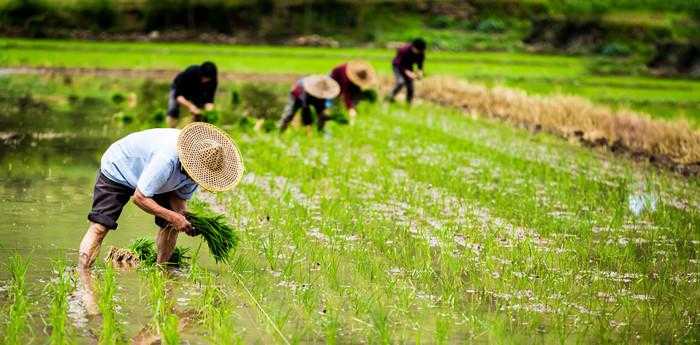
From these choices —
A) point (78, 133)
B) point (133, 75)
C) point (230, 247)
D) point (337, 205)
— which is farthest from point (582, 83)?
point (230, 247)

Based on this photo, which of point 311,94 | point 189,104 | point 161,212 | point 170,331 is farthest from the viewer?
point 311,94

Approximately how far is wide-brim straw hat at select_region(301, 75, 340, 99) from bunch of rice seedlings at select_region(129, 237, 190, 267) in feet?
21.5

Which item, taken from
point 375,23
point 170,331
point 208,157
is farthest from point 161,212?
point 375,23

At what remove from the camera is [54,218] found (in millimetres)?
8188

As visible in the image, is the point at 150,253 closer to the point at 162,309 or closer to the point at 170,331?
the point at 162,309

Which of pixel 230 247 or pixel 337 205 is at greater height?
pixel 230 247

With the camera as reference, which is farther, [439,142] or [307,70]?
[307,70]

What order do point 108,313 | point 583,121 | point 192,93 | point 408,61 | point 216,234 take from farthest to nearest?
1. point 408,61
2. point 583,121
3. point 192,93
4. point 216,234
5. point 108,313

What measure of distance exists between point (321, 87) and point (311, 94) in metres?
0.19

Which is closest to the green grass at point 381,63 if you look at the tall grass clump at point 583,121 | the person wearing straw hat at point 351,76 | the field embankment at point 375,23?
the tall grass clump at point 583,121

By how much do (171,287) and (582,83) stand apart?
20252mm

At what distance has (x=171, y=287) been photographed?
622 centimetres

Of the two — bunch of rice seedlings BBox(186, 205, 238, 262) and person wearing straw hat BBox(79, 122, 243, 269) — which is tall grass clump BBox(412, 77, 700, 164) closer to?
bunch of rice seedlings BBox(186, 205, 238, 262)

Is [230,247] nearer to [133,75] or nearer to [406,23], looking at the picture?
[133,75]
